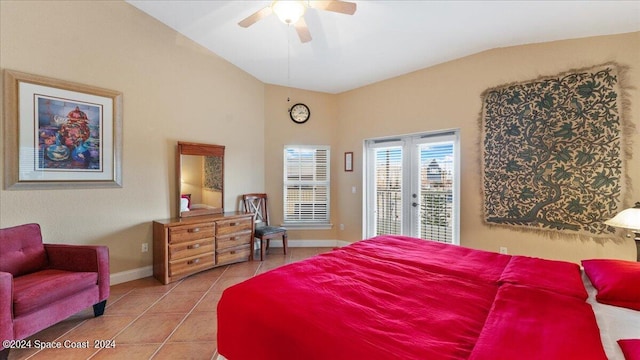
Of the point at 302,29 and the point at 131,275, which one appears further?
the point at 131,275

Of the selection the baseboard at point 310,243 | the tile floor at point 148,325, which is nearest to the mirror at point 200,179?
the tile floor at point 148,325

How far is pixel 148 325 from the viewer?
232 centimetres

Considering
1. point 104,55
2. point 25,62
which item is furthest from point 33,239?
point 104,55

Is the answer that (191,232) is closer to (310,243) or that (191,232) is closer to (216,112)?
(216,112)

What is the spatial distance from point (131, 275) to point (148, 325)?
130 cm

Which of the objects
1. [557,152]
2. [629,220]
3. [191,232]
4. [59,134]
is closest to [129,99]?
[59,134]

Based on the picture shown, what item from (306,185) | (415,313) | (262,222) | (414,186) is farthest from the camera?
(306,185)

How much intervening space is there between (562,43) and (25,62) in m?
5.50

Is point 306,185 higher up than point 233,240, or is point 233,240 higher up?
point 306,185

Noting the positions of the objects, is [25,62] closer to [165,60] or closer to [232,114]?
[165,60]

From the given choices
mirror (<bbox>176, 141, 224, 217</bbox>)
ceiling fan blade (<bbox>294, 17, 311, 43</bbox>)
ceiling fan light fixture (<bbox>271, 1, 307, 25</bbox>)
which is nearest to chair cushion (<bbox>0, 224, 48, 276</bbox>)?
mirror (<bbox>176, 141, 224, 217</bbox>)

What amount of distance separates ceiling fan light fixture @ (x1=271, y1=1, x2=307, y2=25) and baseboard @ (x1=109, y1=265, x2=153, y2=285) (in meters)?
3.38

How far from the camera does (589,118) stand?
2811 millimetres

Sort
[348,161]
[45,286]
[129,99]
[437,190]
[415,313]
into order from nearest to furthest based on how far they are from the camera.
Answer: [415,313] → [45,286] → [129,99] → [437,190] → [348,161]
